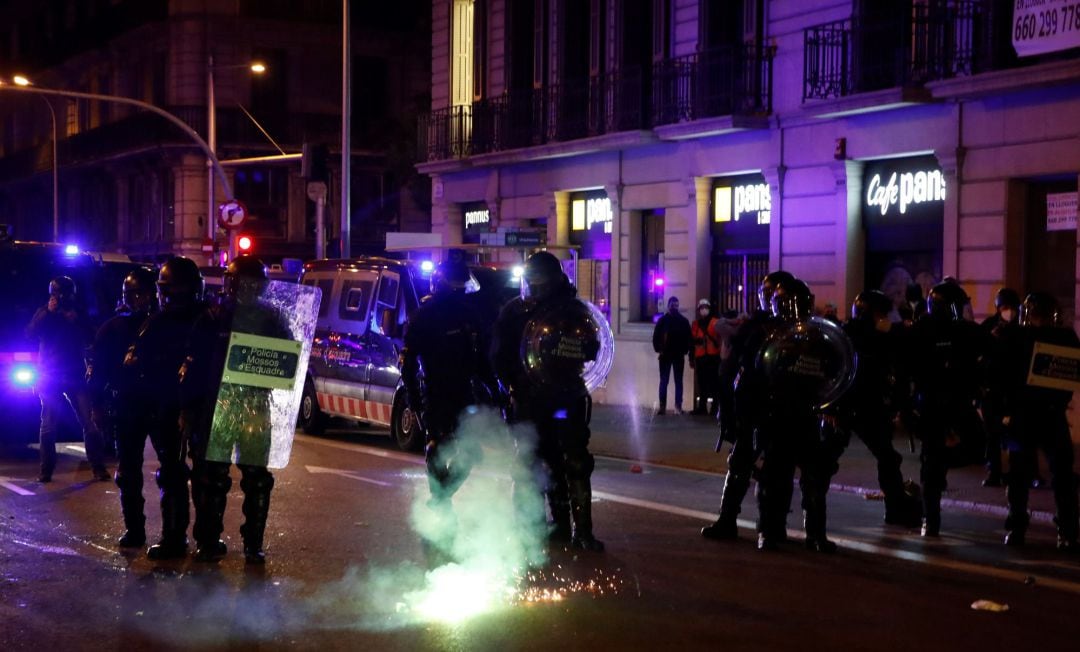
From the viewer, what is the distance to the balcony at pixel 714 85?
21922 mm

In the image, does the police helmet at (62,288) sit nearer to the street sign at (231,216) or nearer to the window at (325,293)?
the window at (325,293)

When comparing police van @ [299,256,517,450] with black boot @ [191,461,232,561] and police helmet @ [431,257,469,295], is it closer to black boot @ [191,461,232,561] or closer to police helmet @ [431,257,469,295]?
police helmet @ [431,257,469,295]

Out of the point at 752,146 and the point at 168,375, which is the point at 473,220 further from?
the point at 168,375

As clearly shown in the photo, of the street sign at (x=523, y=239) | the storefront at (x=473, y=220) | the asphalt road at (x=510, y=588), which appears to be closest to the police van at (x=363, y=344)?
the street sign at (x=523, y=239)

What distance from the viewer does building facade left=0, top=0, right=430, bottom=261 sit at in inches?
1843

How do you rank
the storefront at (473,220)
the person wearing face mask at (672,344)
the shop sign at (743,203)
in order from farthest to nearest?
the storefront at (473,220) < the shop sign at (743,203) < the person wearing face mask at (672,344)

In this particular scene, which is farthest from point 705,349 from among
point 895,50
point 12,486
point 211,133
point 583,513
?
point 211,133

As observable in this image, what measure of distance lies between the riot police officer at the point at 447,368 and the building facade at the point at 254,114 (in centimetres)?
3334

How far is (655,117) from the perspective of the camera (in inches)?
935

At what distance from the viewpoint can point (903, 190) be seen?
19969mm

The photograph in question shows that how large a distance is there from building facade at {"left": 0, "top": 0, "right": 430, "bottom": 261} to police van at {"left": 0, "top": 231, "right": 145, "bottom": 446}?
1040 inches

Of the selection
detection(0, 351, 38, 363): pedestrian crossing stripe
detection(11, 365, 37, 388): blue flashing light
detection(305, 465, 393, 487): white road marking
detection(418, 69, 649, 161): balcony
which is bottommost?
detection(305, 465, 393, 487): white road marking

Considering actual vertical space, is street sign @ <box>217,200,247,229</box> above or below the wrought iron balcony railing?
below

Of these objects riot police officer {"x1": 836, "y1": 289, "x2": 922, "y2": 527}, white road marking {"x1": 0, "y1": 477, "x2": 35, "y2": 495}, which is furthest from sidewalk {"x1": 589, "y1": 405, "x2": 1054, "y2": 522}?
white road marking {"x1": 0, "y1": 477, "x2": 35, "y2": 495}
